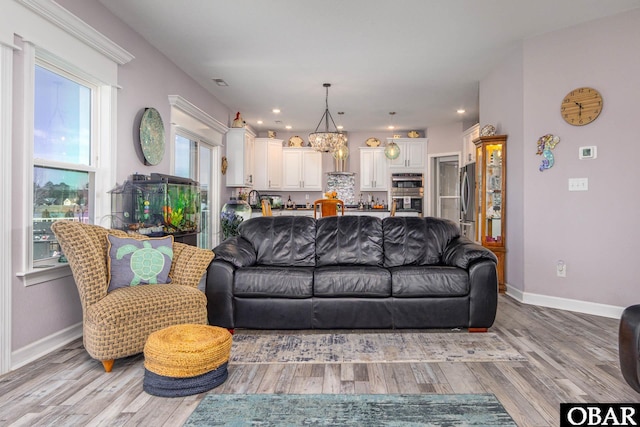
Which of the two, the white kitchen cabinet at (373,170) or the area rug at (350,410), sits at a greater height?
the white kitchen cabinet at (373,170)

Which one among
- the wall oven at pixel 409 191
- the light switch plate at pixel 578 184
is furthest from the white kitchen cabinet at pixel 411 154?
the light switch plate at pixel 578 184

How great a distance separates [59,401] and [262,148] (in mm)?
6812

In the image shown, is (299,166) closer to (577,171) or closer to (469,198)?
(469,198)

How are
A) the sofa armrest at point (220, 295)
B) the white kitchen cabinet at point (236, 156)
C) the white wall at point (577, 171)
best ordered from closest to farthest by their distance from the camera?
the sofa armrest at point (220, 295)
the white wall at point (577, 171)
the white kitchen cabinet at point (236, 156)

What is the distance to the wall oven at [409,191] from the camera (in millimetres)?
8586

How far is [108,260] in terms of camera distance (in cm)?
271

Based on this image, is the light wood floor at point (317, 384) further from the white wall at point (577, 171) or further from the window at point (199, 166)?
the window at point (199, 166)

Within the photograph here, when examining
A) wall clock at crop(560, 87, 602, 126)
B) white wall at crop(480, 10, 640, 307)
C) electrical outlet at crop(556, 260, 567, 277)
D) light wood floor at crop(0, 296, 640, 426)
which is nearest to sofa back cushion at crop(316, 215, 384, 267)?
light wood floor at crop(0, 296, 640, 426)

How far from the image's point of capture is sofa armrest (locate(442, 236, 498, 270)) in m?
3.24

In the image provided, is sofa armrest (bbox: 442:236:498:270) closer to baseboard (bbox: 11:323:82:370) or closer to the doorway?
baseboard (bbox: 11:323:82:370)

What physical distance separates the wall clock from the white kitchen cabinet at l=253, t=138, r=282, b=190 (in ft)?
18.6

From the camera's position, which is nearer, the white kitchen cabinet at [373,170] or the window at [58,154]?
the window at [58,154]

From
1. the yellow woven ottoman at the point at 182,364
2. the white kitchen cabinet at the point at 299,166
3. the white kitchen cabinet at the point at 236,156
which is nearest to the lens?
the yellow woven ottoman at the point at 182,364

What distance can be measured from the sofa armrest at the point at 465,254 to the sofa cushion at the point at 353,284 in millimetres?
603
